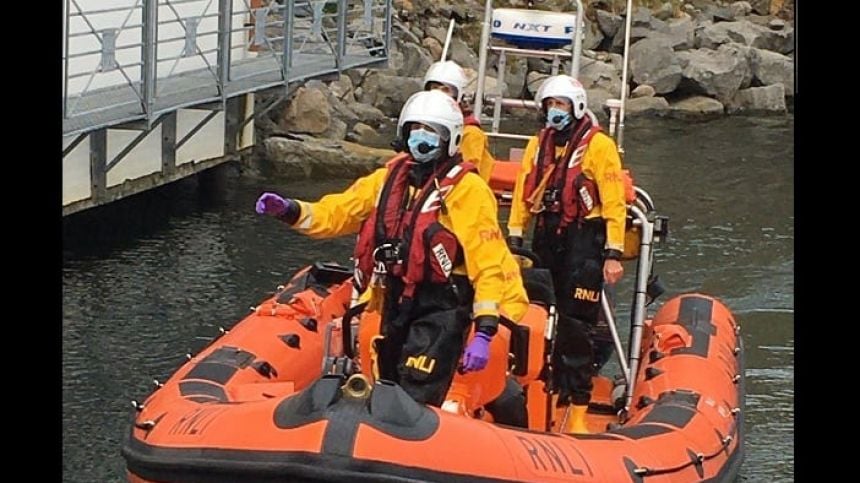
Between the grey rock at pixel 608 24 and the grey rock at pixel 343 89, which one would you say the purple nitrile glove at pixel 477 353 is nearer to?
the grey rock at pixel 343 89

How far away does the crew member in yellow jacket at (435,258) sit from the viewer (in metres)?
4.25

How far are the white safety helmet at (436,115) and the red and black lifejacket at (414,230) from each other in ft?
0.31

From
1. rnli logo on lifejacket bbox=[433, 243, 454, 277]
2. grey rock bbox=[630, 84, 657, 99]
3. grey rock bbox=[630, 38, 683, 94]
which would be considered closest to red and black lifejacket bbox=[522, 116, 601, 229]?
rnli logo on lifejacket bbox=[433, 243, 454, 277]

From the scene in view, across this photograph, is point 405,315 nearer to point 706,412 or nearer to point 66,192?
point 706,412

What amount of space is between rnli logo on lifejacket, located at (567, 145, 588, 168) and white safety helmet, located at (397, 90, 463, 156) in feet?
3.58

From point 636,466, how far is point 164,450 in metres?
1.35

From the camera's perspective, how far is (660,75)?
17516 mm

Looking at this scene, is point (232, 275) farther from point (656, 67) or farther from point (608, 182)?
point (656, 67)

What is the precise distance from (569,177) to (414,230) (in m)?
1.21

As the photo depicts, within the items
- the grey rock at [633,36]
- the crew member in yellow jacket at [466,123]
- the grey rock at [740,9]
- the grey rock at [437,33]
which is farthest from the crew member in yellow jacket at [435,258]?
the grey rock at [740,9]

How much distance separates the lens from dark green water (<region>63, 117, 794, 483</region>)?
6762mm
